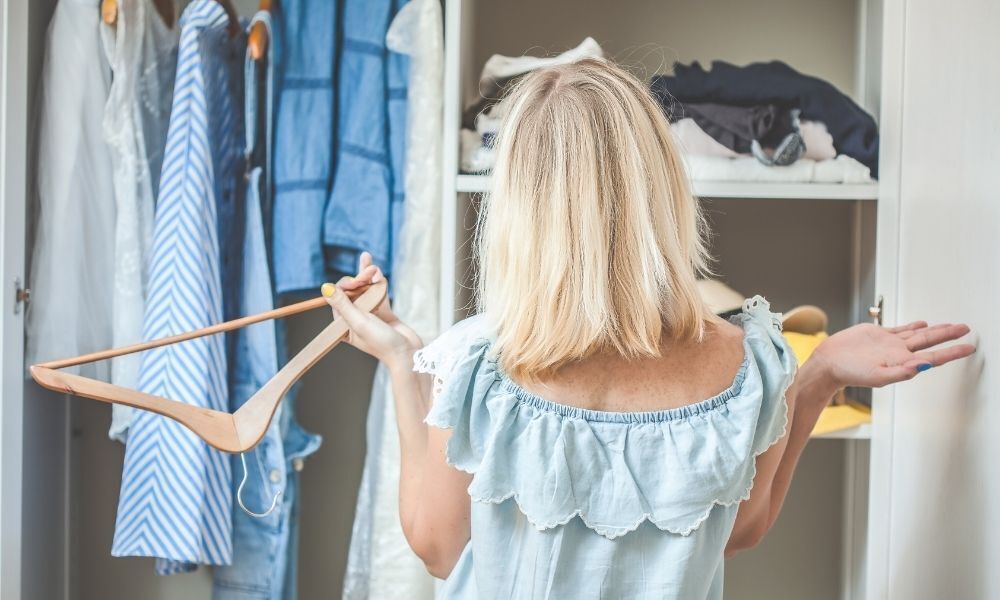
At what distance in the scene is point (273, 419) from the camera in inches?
68.5

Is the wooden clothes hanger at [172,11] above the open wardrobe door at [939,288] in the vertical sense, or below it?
above

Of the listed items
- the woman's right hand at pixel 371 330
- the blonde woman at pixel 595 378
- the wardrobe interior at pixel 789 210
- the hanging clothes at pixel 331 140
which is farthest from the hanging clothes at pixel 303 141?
the blonde woman at pixel 595 378

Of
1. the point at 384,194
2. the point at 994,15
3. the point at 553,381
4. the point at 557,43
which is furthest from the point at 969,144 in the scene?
the point at 557,43

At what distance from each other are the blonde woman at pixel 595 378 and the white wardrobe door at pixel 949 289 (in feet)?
0.71

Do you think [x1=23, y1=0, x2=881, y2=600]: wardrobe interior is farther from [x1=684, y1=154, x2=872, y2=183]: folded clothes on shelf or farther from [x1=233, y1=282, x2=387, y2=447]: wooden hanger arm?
[x1=233, y1=282, x2=387, y2=447]: wooden hanger arm

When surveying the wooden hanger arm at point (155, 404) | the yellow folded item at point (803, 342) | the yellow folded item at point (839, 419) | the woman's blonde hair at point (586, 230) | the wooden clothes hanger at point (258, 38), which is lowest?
the yellow folded item at point (839, 419)

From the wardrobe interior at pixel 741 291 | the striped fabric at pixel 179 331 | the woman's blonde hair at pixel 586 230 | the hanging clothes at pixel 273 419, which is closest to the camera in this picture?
the woman's blonde hair at pixel 586 230

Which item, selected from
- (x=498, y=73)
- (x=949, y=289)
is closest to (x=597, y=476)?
(x=949, y=289)

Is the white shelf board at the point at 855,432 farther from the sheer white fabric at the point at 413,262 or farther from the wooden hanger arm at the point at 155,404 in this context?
the wooden hanger arm at the point at 155,404

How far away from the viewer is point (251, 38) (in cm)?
172

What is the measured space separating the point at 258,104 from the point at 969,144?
46.4 inches

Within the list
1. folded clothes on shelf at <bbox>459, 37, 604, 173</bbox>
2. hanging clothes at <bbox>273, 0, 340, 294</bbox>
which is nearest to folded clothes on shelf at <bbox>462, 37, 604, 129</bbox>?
A: folded clothes on shelf at <bbox>459, 37, 604, 173</bbox>

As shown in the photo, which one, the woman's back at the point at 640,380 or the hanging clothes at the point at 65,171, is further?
the hanging clothes at the point at 65,171

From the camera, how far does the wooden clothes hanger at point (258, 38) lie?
172 centimetres
